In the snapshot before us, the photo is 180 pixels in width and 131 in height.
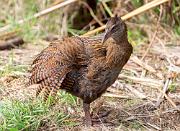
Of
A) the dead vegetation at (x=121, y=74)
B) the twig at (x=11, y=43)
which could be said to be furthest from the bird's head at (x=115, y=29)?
the twig at (x=11, y=43)

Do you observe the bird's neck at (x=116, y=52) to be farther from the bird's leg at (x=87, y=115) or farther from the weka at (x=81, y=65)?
the bird's leg at (x=87, y=115)

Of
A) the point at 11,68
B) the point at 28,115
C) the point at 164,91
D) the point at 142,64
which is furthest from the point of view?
the point at 142,64

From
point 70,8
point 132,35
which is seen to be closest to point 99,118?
point 132,35

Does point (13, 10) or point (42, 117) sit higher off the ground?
point (13, 10)

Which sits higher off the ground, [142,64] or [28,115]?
[142,64]

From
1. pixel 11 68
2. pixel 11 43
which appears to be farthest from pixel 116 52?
pixel 11 43

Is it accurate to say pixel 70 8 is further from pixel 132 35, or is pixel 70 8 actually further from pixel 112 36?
pixel 112 36

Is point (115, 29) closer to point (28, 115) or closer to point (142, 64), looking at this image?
point (28, 115)
